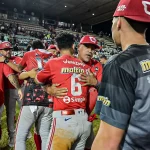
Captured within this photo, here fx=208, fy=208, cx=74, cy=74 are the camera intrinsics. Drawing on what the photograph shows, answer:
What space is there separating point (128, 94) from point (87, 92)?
1.59m

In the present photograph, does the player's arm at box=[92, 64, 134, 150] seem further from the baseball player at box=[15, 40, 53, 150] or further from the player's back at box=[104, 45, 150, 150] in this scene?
the baseball player at box=[15, 40, 53, 150]

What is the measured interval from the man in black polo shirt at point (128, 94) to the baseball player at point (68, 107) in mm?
1246

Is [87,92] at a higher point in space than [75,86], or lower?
lower

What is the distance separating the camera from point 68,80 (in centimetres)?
244

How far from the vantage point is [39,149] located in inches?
144

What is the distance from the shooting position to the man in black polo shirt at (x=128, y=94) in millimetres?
1075

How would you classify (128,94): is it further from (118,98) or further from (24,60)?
(24,60)

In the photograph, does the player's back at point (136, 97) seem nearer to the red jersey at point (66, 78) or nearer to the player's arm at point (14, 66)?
the red jersey at point (66, 78)

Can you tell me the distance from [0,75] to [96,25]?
3544 cm

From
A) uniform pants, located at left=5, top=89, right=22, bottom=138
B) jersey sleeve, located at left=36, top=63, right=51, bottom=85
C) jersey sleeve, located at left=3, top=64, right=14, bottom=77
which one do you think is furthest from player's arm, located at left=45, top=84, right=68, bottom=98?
uniform pants, located at left=5, top=89, right=22, bottom=138

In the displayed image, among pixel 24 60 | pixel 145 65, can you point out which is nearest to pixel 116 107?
pixel 145 65

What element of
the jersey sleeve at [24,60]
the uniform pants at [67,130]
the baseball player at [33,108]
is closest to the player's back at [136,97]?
the uniform pants at [67,130]

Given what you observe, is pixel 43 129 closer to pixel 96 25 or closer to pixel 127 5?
pixel 127 5

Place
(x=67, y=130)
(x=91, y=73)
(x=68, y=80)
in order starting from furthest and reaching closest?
(x=91, y=73)
(x=68, y=80)
(x=67, y=130)
